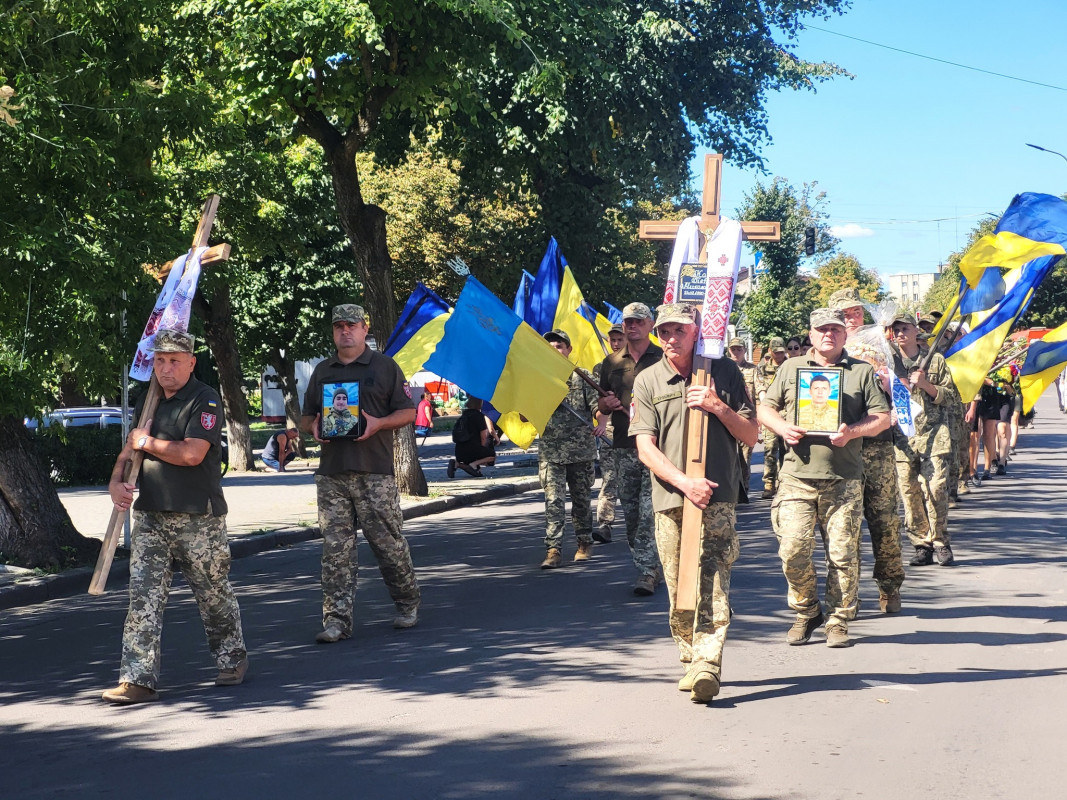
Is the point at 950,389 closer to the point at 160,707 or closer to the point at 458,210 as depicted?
the point at 160,707

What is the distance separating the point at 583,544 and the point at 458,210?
954 inches

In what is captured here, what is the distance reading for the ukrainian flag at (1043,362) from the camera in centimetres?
1259

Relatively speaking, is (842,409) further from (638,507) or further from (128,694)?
(128,694)

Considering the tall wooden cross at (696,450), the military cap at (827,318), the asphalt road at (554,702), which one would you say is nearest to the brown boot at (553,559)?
the asphalt road at (554,702)

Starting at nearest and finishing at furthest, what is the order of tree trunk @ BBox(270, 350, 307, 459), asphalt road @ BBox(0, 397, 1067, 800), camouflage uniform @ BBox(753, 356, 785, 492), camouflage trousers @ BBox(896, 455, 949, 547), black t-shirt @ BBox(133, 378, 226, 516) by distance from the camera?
asphalt road @ BBox(0, 397, 1067, 800) < black t-shirt @ BBox(133, 378, 226, 516) < camouflage trousers @ BBox(896, 455, 949, 547) < camouflage uniform @ BBox(753, 356, 785, 492) < tree trunk @ BBox(270, 350, 307, 459)

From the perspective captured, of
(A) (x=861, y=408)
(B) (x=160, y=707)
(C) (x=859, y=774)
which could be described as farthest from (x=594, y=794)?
(A) (x=861, y=408)

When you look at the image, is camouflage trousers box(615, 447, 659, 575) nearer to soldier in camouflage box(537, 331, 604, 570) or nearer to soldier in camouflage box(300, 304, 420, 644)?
soldier in camouflage box(537, 331, 604, 570)

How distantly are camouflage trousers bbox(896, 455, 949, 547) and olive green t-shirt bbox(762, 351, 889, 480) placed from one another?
2.79 m

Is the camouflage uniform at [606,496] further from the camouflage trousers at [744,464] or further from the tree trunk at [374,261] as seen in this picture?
the tree trunk at [374,261]

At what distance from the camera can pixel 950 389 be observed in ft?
38.1

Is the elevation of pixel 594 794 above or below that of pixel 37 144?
below

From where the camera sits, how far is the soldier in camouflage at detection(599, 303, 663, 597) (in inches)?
368

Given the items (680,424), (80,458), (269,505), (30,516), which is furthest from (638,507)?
(80,458)

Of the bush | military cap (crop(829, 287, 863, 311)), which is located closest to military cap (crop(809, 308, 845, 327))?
military cap (crop(829, 287, 863, 311))
